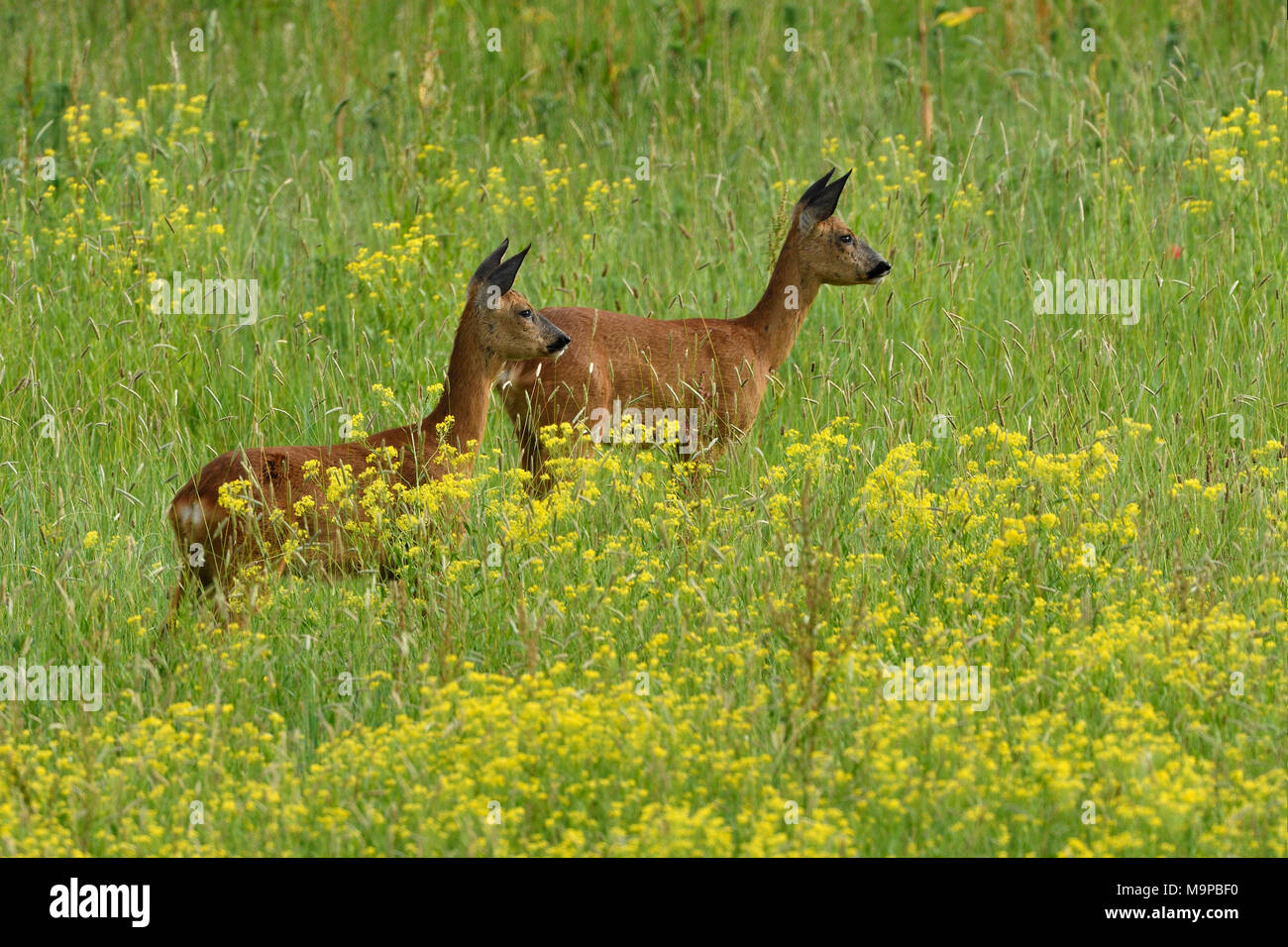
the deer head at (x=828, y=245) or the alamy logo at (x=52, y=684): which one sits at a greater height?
the deer head at (x=828, y=245)

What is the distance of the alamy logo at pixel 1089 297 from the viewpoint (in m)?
8.20

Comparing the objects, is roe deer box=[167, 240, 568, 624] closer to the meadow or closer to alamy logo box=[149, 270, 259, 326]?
the meadow

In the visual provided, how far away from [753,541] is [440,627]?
4.42 ft

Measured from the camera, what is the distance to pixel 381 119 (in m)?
11.0

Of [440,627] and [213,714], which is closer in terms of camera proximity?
[213,714]

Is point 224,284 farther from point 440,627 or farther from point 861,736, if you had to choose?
point 861,736

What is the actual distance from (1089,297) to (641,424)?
2598 millimetres

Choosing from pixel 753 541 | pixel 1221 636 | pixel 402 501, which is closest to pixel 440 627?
pixel 402 501

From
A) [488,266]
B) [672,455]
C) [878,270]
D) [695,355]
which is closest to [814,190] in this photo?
[878,270]

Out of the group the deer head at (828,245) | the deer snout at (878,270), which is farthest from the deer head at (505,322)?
the deer snout at (878,270)

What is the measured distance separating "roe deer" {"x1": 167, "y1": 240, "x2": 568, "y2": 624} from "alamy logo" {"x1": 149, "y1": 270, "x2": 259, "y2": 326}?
6.47 ft

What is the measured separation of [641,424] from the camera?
7.07 m

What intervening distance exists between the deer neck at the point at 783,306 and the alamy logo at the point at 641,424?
72 centimetres

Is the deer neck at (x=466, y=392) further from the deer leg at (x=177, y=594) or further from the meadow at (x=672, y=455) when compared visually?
the deer leg at (x=177, y=594)
